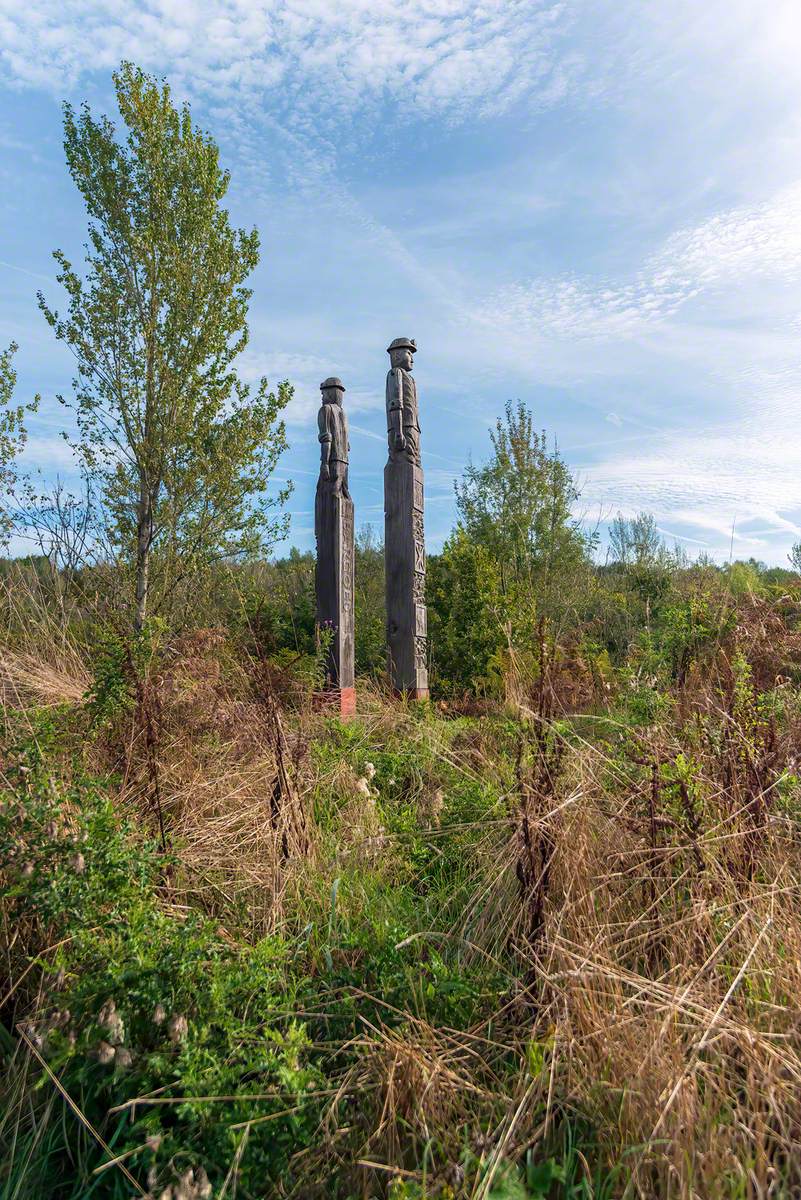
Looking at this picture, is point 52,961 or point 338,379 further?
point 338,379

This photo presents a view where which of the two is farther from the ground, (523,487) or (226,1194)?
(523,487)

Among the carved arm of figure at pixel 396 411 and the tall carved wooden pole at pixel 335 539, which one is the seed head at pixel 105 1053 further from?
the carved arm of figure at pixel 396 411

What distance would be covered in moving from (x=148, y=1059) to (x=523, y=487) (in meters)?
13.1

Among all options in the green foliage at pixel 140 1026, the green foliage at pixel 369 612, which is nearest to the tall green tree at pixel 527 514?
the green foliage at pixel 369 612

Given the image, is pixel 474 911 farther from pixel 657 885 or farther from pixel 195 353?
pixel 195 353

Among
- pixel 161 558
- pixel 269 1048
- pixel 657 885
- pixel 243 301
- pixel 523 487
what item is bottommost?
pixel 269 1048

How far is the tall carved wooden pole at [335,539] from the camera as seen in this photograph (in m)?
7.45

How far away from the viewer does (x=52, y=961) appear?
2.92 m

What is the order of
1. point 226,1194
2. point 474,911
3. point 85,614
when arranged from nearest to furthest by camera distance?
point 226,1194, point 474,911, point 85,614

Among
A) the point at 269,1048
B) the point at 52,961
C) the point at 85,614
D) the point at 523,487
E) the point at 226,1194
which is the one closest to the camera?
the point at 226,1194

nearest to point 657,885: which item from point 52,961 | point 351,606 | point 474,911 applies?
point 474,911

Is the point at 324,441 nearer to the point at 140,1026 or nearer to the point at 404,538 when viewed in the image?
the point at 404,538

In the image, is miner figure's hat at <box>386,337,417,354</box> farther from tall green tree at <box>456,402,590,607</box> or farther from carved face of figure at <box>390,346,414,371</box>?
tall green tree at <box>456,402,590,607</box>

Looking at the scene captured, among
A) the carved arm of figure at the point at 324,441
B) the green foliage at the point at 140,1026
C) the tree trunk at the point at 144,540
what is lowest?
the green foliage at the point at 140,1026
